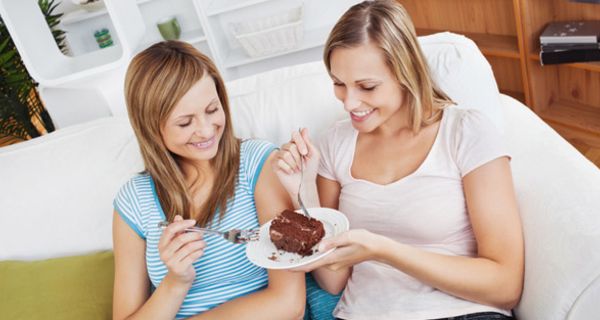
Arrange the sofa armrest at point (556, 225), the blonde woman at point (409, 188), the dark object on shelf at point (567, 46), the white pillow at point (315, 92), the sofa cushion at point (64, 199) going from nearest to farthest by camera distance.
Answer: the sofa armrest at point (556, 225) < the blonde woman at point (409, 188) < the white pillow at point (315, 92) < the sofa cushion at point (64, 199) < the dark object on shelf at point (567, 46)

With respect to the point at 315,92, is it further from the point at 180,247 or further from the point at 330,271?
the point at 180,247

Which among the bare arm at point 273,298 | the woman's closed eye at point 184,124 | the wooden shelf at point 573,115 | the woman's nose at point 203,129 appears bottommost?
the wooden shelf at point 573,115

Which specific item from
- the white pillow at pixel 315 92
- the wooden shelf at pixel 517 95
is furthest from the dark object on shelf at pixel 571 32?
the white pillow at pixel 315 92

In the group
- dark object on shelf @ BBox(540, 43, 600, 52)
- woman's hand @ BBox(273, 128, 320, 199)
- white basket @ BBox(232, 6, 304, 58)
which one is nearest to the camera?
woman's hand @ BBox(273, 128, 320, 199)

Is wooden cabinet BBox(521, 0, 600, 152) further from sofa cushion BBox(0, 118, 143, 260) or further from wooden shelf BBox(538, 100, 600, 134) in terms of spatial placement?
sofa cushion BBox(0, 118, 143, 260)

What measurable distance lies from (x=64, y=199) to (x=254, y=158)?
650mm

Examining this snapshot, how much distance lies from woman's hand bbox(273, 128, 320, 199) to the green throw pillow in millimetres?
638

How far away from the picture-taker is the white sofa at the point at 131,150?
152 centimetres

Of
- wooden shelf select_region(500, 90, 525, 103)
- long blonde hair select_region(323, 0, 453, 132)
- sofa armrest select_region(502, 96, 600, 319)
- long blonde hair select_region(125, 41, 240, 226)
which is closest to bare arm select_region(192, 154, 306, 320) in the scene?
long blonde hair select_region(125, 41, 240, 226)

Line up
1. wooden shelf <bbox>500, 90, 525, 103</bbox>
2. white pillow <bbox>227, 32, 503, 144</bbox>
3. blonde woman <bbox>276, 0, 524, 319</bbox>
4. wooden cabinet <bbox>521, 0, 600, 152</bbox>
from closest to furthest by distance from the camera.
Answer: blonde woman <bbox>276, 0, 524, 319</bbox>
white pillow <bbox>227, 32, 503, 144</bbox>
wooden cabinet <bbox>521, 0, 600, 152</bbox>
wooden shelf <bbox>500, 90, 525, 103</bbox>

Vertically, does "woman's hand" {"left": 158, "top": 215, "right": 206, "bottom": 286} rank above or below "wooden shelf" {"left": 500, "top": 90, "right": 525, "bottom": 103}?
above

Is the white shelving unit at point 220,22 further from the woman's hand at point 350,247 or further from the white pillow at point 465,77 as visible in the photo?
the woman's hand at point 350,247

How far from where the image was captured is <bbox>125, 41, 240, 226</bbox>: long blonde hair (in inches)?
55.5

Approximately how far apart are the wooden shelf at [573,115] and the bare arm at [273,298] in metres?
1.88
